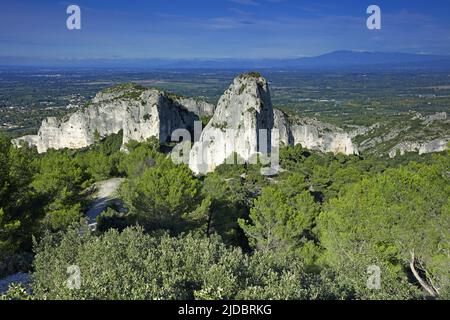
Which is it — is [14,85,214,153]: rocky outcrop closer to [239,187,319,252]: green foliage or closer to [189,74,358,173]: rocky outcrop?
[189,74,358,173]: rocky outcrop

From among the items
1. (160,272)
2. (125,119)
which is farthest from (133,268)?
(125,119)

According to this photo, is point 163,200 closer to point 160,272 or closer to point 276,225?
point 276,225

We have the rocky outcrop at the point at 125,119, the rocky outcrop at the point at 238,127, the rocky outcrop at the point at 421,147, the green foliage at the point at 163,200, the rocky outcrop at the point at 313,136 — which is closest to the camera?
the green foliage at the point at 163,200

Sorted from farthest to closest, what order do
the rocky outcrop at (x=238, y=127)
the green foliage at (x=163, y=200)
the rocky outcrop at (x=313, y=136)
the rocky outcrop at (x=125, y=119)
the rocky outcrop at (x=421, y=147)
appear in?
the rocky outcrop at (x=421, y=147)
the rocky outcrop at (x=313, y=136)
the rocky outcrop at (x=125, y=119)
the rocky outcrop at (x=238, y=127)
the green foliage at (x=163, y=200)

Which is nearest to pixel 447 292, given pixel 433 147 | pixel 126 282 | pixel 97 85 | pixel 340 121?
pixel 126 282

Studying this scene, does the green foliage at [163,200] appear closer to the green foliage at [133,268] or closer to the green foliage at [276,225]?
the green foliage at [276,225]

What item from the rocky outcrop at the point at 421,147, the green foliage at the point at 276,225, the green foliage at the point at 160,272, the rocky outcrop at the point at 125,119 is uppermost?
the rocky outcrop at the point at 125,119

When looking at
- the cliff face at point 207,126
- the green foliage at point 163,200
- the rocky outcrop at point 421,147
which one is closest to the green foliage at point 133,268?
the green foliage at point 163,200
